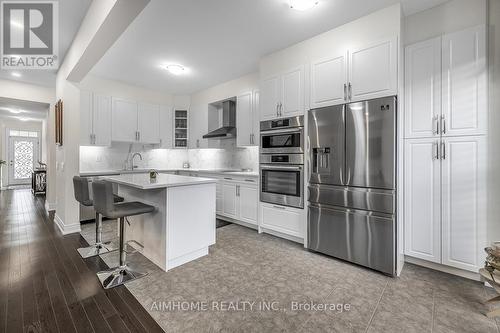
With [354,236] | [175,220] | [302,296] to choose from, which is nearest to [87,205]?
[175,220]

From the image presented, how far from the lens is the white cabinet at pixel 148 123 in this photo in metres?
5.20

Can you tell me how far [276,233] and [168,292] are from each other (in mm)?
1888

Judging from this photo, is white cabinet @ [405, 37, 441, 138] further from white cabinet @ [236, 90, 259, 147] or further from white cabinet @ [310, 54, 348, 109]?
white cabinet @ [236, 90, 259, 147]

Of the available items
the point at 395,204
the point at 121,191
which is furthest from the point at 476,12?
the point at 121,191

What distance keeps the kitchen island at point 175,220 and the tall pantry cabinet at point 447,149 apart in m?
2.32

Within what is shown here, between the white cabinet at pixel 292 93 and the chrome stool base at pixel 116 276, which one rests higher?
the white cabinet at pixel 292 93

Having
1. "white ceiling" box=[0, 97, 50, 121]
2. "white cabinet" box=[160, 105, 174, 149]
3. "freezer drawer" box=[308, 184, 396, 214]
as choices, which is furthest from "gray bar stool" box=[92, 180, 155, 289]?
"white ceiling" box=[0, 97, 50, 121]

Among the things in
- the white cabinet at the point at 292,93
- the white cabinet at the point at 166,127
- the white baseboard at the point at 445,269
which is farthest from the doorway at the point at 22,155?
the white baseboard at the point at 445,269

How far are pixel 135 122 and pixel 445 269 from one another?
5.74m

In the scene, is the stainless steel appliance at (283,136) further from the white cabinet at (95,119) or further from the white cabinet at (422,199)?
the white cabinet at (95,119)

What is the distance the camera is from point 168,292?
2.05 meters

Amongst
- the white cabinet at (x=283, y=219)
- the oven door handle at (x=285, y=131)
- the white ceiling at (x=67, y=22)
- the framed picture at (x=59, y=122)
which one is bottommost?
the white cabinet at (x=283, y=219)

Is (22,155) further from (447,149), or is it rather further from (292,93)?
(447,149)

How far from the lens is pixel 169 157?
6.11 metres
